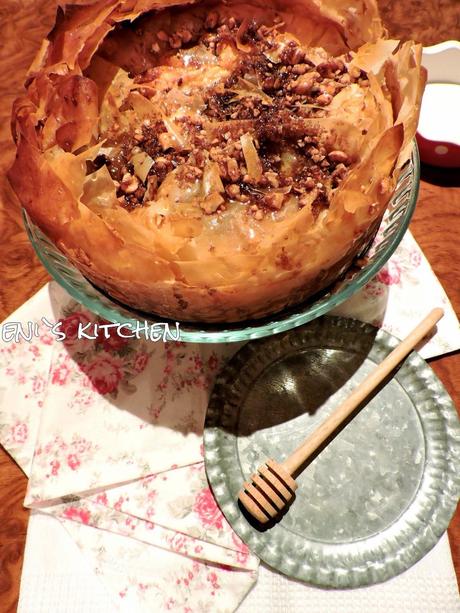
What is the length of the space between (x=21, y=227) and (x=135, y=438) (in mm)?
622

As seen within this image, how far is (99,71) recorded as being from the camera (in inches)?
44.1

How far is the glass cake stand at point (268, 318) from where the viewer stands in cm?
96

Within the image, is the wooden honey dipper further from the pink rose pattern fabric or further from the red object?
the red object

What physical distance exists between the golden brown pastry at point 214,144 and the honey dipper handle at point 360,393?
241 millimetres

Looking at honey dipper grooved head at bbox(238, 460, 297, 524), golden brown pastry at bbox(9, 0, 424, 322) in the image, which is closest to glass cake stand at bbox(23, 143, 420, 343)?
golden brown pastry at bbox(9, 0, 424, 322)

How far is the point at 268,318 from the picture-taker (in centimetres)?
98

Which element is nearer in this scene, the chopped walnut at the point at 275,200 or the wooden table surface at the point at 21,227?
the chopped walnut at the point at 275,200

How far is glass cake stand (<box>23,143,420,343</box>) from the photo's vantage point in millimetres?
955

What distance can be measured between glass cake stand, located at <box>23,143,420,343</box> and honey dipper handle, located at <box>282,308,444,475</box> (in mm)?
206

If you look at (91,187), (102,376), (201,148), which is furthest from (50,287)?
(201,148)

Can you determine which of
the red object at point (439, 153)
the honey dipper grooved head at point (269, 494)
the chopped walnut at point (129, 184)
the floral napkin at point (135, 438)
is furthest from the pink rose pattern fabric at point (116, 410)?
the red object at point (439, 153)

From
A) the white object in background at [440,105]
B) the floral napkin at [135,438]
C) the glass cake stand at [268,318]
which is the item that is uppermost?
the white object in background at [440,105]

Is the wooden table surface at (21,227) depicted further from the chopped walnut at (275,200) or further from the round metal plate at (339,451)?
the chopped walnut at (275,200)

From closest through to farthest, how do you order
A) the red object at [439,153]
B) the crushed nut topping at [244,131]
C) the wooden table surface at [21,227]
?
1. the crushed nut topping at [244,131]
2. the wooden table surface at [21,227]
3. the red object at [439,153]
